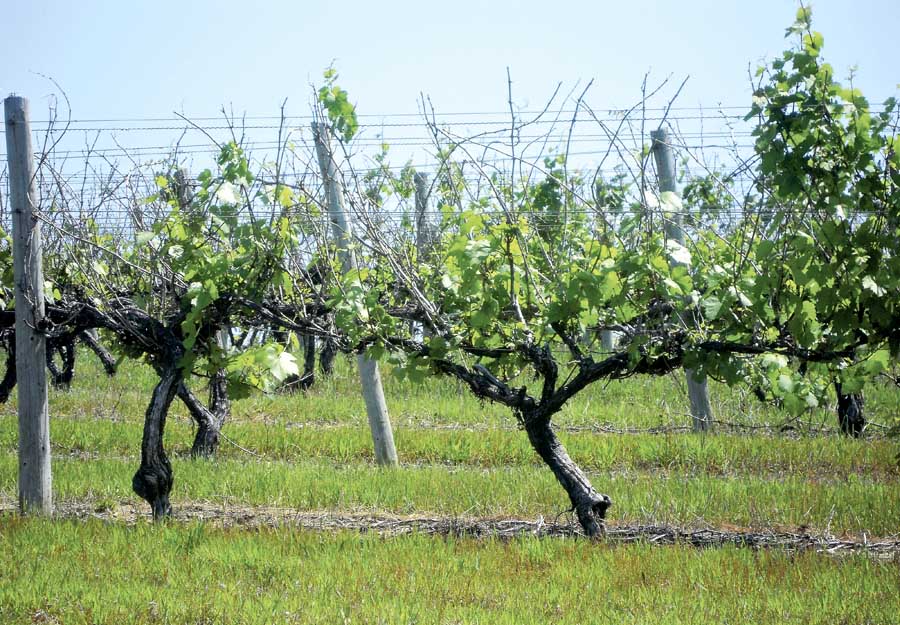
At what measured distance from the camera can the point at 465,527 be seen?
609cm

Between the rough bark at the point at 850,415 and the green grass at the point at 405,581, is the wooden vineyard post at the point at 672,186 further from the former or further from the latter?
the green grass at the point at 405,581

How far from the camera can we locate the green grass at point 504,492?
20.5 feet

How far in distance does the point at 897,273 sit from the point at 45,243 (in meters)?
5.63

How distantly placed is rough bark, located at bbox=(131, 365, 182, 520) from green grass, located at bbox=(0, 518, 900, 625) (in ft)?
1.67

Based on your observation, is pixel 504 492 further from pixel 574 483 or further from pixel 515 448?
pixel 515 448

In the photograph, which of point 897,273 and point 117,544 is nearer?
point 897,273

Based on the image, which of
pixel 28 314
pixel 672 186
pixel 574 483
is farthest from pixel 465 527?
pixel 672 186

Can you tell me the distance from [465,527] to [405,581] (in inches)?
57.7

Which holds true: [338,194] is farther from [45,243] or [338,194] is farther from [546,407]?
[546,407]

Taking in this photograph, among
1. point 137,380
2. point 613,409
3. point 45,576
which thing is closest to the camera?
point 45,576

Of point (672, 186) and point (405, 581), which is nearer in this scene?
point (405, 581)

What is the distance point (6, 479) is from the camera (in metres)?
7.71

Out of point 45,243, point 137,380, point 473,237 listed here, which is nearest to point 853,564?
point 473,237

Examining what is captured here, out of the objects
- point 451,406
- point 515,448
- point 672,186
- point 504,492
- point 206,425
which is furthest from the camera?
point 451,406
